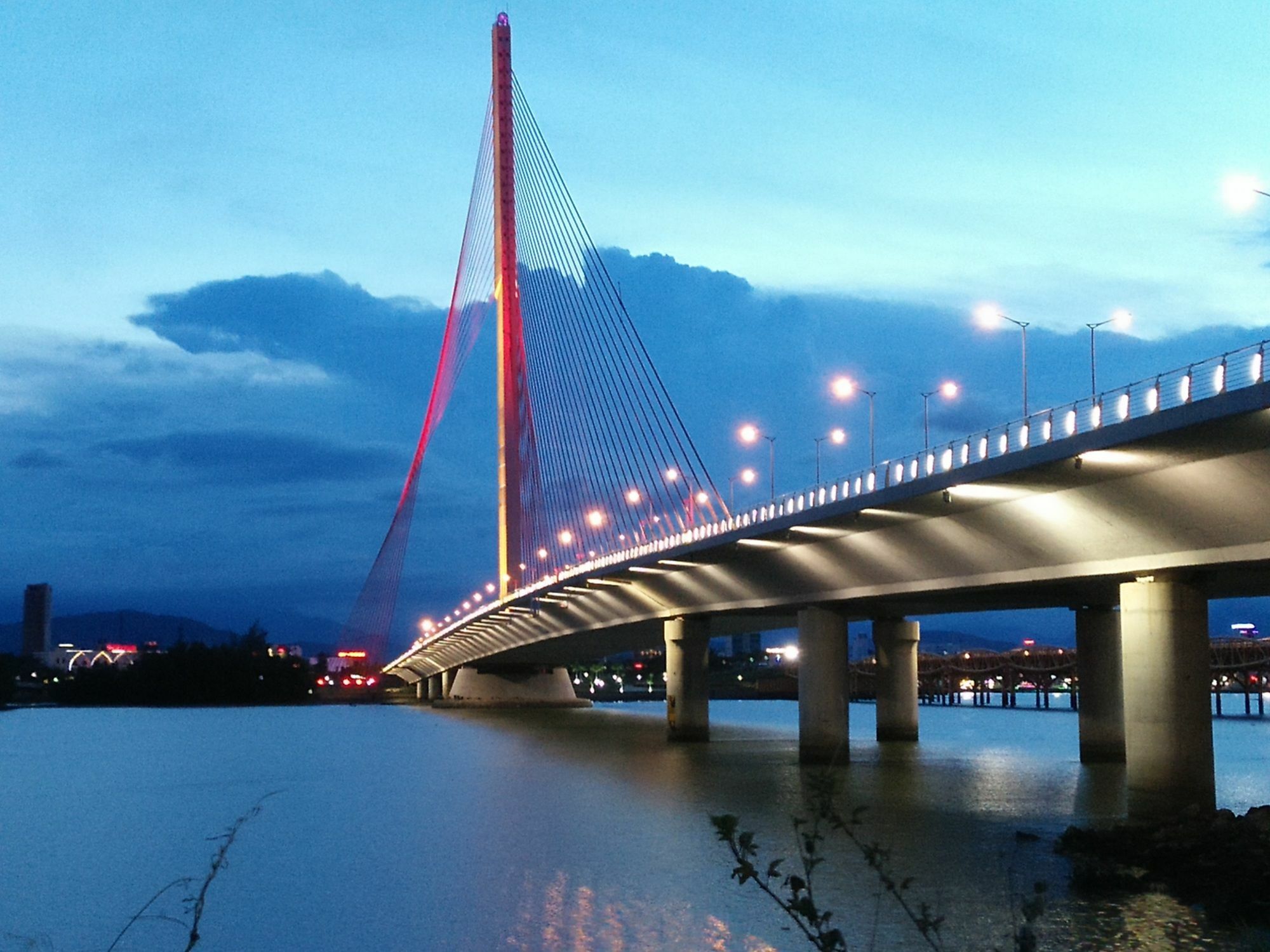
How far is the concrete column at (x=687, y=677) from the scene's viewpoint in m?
68.0

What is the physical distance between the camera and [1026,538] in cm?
3672

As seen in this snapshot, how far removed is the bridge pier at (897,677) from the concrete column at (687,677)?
25.9ft

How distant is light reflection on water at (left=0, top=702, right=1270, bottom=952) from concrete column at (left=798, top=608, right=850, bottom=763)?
4.62ft

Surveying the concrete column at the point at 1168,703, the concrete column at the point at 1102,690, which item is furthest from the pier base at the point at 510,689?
the concrete column at the point at 1168,703

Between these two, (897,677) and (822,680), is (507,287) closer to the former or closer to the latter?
(897,677)

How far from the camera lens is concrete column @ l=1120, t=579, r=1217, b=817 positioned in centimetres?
3278

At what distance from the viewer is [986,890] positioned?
25.1 metres

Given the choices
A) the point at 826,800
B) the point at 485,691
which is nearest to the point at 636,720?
the point at 485,691

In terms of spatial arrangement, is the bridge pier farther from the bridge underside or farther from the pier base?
the pier base

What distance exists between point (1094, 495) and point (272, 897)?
18551 mm

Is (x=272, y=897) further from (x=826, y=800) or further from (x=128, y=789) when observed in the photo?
(x=128, y=789)

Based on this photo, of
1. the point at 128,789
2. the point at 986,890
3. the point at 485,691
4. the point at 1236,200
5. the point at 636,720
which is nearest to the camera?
the point at 1236,200

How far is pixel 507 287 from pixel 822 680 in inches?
1367

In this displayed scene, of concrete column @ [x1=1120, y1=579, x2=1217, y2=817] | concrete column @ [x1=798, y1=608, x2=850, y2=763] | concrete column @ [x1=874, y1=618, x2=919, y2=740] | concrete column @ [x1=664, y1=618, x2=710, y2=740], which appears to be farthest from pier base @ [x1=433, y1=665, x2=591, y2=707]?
concrete column @ [x1=1120, y1=579, x2=1217, y2=817]
